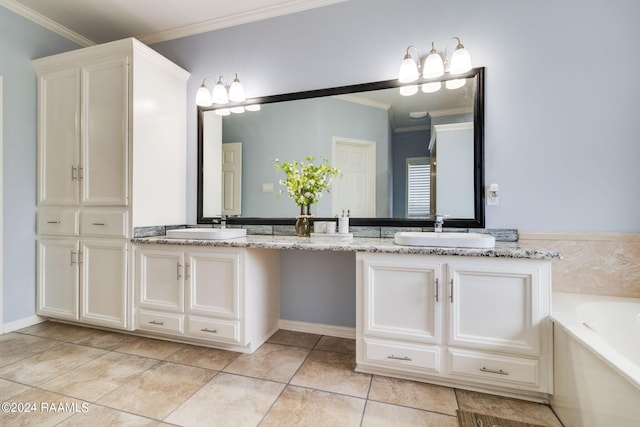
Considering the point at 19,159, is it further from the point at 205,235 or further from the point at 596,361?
the point at 596,361

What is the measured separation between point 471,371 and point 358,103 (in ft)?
6.17

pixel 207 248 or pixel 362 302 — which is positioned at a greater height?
pixel 207 248

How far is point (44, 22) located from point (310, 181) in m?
2.70

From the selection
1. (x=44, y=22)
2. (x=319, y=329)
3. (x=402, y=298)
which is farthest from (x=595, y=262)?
(x=44, y=22)

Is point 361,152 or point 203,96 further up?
point 203,96

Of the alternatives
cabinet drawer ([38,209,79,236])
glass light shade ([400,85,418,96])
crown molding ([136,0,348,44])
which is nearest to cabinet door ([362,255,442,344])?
glass light shade ([400,85,418,96])

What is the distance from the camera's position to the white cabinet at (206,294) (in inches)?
78.3

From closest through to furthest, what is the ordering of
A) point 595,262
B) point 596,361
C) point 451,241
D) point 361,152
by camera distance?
point 596,361 < point 451,241 < point 595,262 < point 361,152

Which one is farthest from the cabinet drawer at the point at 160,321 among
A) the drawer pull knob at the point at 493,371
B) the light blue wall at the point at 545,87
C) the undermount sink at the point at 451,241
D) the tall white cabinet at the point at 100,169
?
the light blue wall at the point at 545,87

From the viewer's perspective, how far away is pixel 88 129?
2.35m

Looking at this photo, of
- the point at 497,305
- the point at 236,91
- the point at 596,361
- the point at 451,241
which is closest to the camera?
the point at 596,361

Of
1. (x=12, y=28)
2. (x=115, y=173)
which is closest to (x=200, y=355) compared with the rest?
(x=115, y=173)

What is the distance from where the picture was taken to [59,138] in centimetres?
244

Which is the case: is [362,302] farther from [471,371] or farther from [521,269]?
[521,269]
